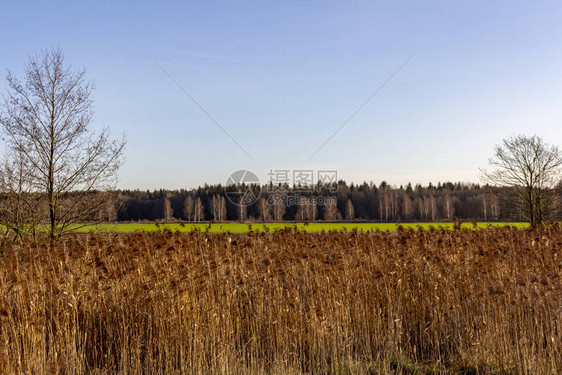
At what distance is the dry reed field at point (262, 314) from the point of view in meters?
6.29

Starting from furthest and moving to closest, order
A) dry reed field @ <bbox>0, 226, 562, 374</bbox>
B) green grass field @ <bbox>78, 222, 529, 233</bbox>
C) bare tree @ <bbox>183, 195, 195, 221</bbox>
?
1. bare tree @ <bbox>183, 195, 195, 221</bbox>
2. green grass field @ <bbox>78, 222, 529, 233</bbox>
3. dry reed field @ <bbox>0, 226, 562, 374</bbox>

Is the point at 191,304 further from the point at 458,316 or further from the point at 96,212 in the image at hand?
the point at 96,212

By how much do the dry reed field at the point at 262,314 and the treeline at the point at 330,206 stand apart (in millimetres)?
68351

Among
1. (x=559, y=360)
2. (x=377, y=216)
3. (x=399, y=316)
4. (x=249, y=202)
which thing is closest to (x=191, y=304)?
(x=399, y=316)

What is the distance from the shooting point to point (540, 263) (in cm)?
1038

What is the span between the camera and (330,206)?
83438mm

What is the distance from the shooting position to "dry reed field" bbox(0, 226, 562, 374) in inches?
248

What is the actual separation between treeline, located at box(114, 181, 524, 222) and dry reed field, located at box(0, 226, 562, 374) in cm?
6835

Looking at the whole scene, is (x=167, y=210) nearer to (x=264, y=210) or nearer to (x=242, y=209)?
(x=242, y=209)

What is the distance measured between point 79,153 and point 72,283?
32.4ft

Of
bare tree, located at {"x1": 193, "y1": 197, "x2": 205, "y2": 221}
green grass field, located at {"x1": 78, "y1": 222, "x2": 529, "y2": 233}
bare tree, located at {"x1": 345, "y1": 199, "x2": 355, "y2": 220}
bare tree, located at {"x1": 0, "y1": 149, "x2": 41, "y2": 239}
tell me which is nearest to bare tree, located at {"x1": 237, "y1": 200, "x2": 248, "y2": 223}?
bare tree, located at {"x1": 193, "y1": 197, "x2": 205, "y2": 221}

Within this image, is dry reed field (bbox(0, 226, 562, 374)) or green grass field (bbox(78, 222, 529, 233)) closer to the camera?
dry reed field (bbox(0, 226, 562, 374))

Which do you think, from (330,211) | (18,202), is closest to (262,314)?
(18,202)

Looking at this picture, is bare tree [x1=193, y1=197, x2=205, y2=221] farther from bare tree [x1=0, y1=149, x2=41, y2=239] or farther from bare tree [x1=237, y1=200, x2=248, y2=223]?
bare tree [x1=0, y1=149, x2=41, y2=239]
